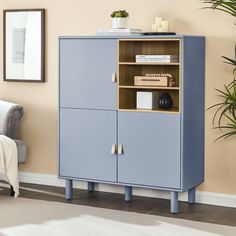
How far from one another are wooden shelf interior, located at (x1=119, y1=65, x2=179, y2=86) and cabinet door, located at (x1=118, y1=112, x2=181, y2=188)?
11.8 inches

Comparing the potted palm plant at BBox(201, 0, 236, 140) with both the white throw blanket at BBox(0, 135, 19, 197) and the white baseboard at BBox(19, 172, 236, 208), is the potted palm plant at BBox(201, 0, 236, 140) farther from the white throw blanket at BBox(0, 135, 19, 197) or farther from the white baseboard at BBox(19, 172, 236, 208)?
the white throw blanket at BBox(0, 135, 19, 197)

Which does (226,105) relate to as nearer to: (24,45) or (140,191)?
(140,191)

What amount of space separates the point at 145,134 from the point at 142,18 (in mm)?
1031

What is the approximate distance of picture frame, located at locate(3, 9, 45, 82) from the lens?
5.93 metres

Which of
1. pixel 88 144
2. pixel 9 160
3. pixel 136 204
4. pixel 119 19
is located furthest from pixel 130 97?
pixel 9 160

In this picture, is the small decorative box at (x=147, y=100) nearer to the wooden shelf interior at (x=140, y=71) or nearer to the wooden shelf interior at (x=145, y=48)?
the wooden shelf interior at (x=140, y=71)

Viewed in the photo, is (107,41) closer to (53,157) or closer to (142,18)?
(142,18)

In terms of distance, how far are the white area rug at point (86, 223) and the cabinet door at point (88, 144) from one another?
0.33 metres

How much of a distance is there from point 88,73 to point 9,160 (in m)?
0.96

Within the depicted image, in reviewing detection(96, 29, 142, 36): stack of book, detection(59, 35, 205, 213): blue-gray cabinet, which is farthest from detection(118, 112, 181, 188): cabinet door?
detection(96, 29, 142, 36): stack of book

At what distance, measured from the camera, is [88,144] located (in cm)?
530

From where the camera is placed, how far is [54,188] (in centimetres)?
588

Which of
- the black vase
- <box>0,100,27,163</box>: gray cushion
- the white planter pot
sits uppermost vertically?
the white planter pot

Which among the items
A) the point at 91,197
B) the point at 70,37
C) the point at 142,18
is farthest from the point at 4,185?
the point at 142,18
